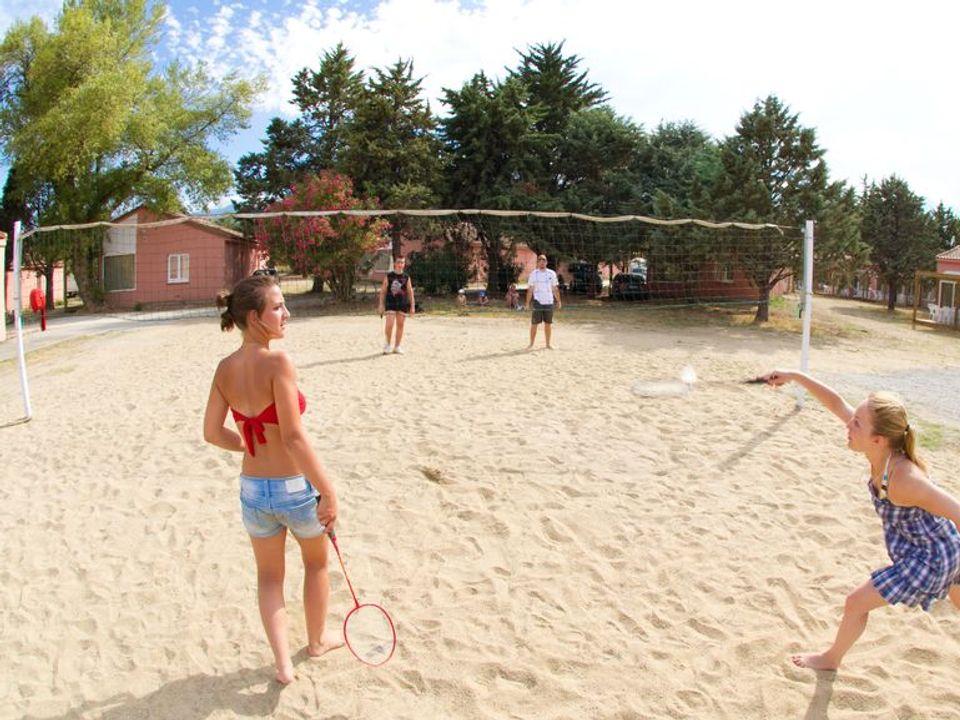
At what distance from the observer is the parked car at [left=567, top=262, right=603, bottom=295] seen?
75.8 ft

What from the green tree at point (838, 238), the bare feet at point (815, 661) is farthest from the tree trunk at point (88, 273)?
the bare feet at point (815, 661)

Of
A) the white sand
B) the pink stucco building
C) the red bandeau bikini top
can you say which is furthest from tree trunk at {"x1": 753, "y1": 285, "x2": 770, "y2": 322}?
Result: the pink stucco building

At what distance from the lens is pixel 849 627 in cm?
273

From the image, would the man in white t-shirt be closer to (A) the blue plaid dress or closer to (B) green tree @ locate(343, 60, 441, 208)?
(A) the blue plaid dress

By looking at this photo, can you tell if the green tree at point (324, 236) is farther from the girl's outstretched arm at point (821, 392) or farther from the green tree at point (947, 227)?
the green tree at point (947, 227)

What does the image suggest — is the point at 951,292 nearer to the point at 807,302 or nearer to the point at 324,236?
the point at 807,302

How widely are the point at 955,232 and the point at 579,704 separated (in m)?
31.0

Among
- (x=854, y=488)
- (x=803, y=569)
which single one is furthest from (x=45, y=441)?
(x=854, y=488)

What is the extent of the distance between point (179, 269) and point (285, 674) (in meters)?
23.7

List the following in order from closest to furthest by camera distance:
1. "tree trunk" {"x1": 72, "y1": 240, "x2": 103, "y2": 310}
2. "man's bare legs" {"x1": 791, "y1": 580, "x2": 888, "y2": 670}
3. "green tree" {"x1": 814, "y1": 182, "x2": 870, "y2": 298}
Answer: "man's bare legs" {"x1": 791, "y1": 580, "x2": 888, "y2": 670} < "green tree" {"x1": 814, "y1": 182, "x2": 870, "y2": 298} < "tree trunk" {"x1": 72, "y1": 240, "x2": 103, "y2": 310}

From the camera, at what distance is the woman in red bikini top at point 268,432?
240 cm

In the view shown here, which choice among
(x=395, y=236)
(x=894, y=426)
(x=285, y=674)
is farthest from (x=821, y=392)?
(x=395, y=236)

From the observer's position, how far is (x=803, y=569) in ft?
12.3

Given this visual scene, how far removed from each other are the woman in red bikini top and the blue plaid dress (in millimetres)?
2096
